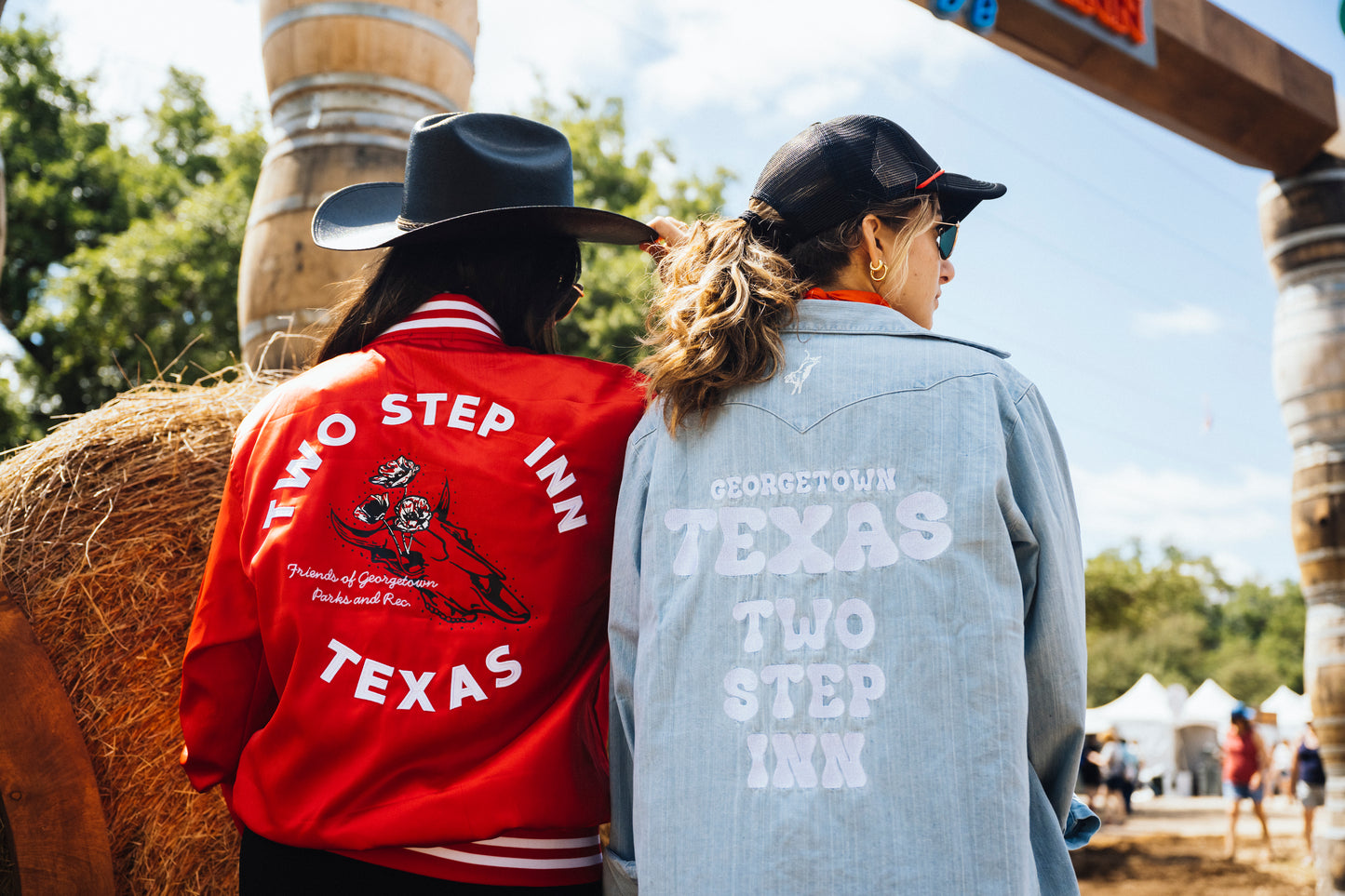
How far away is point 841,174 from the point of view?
1.54 m

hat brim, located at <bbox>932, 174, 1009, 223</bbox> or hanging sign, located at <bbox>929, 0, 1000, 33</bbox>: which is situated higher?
hanging sign, located at <bbox>929, 0, 1000, 33</bbox>

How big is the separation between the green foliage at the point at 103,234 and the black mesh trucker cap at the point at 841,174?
1176 centimetres

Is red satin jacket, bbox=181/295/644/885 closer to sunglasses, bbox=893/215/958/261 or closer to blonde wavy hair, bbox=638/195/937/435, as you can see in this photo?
blonde wavy hair, bbox=638/195/937/435

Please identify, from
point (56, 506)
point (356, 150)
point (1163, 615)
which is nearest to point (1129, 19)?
point (356, 150)

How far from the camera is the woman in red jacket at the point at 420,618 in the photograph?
1.49 metres

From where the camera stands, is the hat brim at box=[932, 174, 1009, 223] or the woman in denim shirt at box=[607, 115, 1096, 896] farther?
the hat brim at box=[932, 174, 1009, 223]

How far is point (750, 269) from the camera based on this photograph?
5.05 feet

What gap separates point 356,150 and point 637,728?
6.22 feet

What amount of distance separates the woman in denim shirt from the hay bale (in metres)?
1.09

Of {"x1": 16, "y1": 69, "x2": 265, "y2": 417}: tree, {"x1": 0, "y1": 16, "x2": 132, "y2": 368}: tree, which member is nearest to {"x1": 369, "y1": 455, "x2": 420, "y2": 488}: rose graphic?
{"x1": 16, "y1": 69, "x2": 265, "y2": 417}: tree

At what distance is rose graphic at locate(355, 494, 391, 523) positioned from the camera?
157 cm

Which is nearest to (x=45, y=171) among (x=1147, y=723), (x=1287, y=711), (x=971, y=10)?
(x=971, y=10)

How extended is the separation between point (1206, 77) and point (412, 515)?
18.7 ft

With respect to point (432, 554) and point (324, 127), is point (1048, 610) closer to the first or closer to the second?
point (432, 554)
